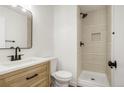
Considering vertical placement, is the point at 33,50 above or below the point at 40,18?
below

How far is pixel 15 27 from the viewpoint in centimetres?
160

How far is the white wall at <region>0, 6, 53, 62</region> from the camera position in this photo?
6.64ft

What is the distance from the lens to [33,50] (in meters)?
1.99

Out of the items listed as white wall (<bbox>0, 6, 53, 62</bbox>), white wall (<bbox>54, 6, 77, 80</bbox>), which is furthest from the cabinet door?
white wall (<bbox>0, 6, 53, 62</bbox>)

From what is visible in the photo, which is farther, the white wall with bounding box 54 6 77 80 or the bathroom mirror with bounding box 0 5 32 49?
the white wall with bounding box 54 6 77 80

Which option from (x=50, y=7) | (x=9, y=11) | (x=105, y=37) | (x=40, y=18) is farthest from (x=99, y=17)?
(x=9, y=11)

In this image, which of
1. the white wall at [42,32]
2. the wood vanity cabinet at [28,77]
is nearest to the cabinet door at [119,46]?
the wood vanity cabinet at [28,77]

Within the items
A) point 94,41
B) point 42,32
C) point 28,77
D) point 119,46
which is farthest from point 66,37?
point 28,77

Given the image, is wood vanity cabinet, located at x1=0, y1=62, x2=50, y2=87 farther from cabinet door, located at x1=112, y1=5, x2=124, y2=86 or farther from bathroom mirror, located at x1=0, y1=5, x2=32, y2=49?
cabinet door, located at x1=112, y1=5, x2=124, y2=86

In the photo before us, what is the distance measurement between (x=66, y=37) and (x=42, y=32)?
2.09 feet

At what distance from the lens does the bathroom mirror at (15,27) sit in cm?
140

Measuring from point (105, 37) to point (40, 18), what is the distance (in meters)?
2.10

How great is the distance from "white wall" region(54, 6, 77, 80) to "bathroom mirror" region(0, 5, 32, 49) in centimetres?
86

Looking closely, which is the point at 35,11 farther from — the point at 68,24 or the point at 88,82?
the point at 88,82
